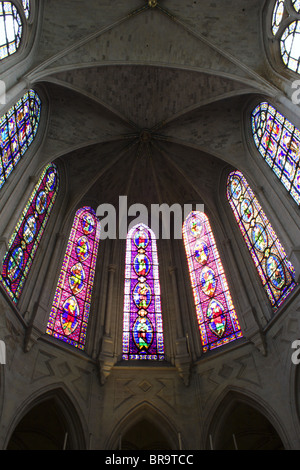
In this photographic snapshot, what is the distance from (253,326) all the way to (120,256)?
557cm

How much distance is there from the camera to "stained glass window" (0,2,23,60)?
9.60 meters

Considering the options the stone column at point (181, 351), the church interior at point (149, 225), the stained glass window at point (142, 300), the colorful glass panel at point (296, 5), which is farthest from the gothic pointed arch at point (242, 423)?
the colorful glass panel at point (296, 5)

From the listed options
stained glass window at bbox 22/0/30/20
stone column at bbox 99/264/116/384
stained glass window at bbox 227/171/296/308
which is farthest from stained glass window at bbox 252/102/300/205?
stained glass window at bbox 22/0/30/20

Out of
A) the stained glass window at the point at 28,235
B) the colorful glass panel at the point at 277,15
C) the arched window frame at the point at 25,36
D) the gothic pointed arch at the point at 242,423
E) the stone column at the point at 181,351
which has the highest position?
the colorful glass panel at the point at 277,15

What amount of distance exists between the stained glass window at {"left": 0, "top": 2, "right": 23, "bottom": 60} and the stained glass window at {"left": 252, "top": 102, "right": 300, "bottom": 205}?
725 centimetres

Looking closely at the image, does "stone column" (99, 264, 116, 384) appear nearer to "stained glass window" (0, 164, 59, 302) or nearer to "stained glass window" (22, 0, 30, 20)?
"stained glass window" (0, 164, 59, 302)

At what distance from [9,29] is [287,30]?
7.38m

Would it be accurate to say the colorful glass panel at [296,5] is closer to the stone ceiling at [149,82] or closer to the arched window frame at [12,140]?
the stone ceiling at [149,82]

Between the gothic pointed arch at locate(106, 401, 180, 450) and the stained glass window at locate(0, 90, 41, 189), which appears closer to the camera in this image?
the gothic pointed arch at locate(106, 401, 180, 450)

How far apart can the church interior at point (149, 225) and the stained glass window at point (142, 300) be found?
0.17 ft

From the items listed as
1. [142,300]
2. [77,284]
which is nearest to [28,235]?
[77,284]

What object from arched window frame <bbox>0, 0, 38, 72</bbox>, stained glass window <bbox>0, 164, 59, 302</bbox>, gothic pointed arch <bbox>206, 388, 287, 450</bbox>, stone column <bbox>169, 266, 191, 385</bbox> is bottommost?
gothic pointed arch <bbox>206, 388, 287, 450</bbox>

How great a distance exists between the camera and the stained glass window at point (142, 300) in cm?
1158

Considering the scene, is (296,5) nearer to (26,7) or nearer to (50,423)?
(26,7)
